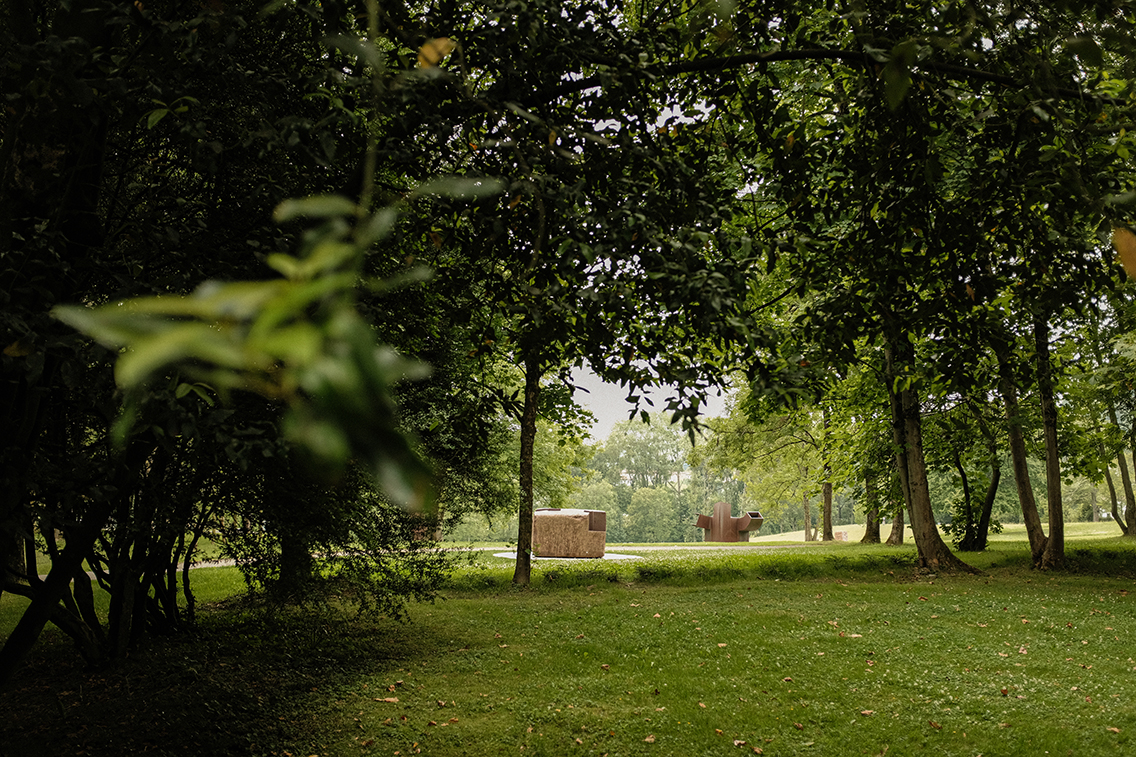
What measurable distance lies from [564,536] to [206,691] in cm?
1549

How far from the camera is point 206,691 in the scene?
6.72 m

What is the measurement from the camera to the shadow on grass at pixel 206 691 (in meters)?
5.82

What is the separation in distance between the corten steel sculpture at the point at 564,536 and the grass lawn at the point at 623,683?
922 centimetres

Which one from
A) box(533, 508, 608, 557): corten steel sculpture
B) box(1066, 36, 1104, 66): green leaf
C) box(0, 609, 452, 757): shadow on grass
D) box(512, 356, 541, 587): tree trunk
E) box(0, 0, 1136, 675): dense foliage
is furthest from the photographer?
box(533, 508, 608, 557): corten steel sculpture

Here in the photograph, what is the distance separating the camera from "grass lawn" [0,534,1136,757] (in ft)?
20.0

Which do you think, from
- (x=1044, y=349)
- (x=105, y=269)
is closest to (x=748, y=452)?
(x=1044, y=349)

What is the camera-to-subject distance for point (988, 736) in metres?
6.12

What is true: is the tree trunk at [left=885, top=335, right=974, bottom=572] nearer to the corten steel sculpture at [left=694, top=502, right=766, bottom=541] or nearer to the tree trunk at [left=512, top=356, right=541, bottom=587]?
the tree trunk at [left=512, top=356, right=541, bottom=587]

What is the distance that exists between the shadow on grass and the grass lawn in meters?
0.03

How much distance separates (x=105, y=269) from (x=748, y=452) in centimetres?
2545

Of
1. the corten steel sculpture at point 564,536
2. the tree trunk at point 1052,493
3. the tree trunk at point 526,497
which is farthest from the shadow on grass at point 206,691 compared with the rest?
the tree trunk at point 1052,493

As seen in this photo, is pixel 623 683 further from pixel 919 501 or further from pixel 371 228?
pixel 919 501

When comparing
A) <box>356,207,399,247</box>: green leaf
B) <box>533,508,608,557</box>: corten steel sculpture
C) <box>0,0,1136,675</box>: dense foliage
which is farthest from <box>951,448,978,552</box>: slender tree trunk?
→ <box>356,207,399,247</box>: green leaf

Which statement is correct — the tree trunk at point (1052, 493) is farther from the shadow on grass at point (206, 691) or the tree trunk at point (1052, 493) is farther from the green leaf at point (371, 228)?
the green leaf at point (371, 228)
